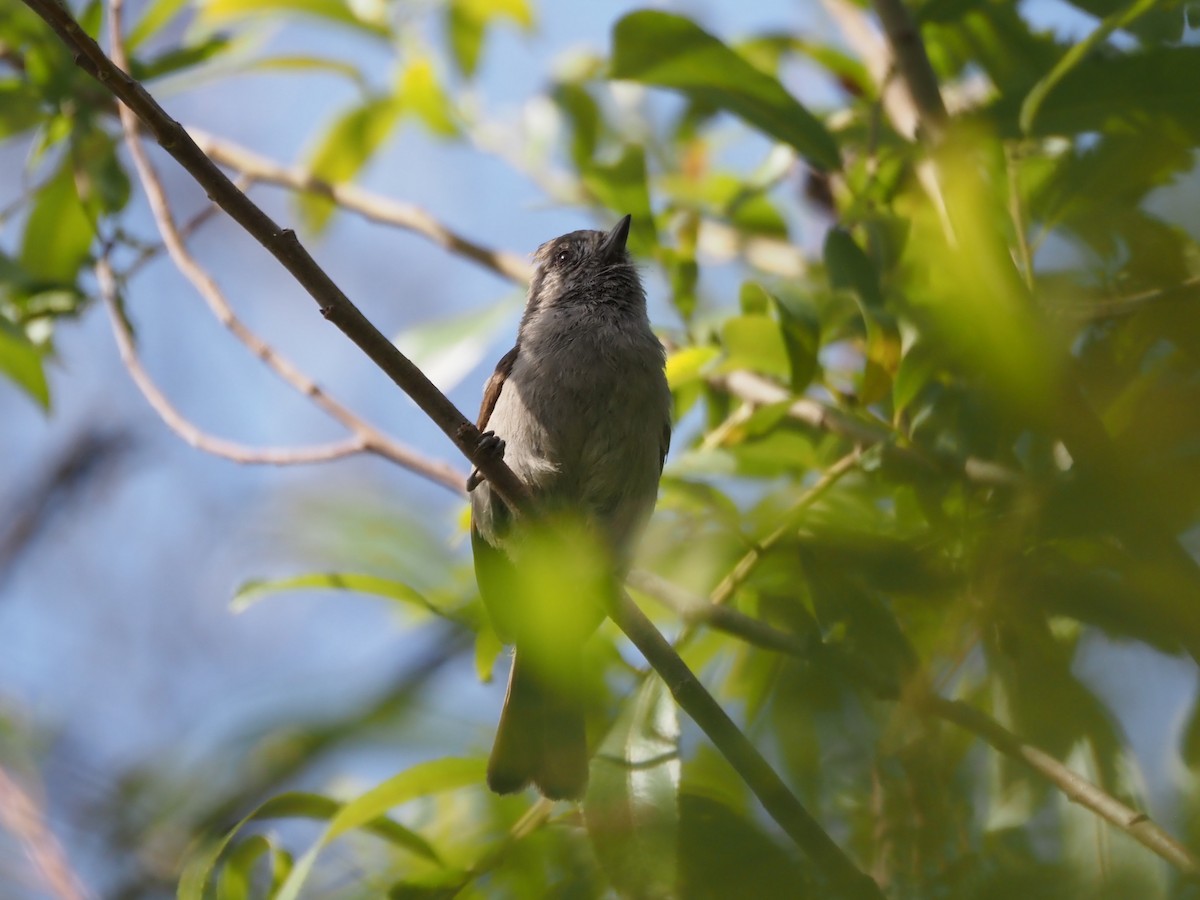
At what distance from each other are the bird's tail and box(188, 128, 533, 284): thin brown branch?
223cm

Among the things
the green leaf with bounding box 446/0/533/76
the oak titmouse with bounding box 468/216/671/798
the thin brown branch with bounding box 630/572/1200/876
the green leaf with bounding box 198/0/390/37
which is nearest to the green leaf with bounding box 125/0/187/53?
the green leaf with bounding box 198/0/390/37

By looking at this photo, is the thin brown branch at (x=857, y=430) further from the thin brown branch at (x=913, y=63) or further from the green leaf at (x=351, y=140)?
the green leaf at (x=351, y=140)

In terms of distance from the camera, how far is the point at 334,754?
65 cm

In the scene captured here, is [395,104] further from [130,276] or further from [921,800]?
[921,800]

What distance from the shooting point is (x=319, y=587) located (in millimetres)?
2033

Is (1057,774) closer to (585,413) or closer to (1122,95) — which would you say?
(1122,95)

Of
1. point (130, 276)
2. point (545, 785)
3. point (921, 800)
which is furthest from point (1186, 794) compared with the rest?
point (130, 276)

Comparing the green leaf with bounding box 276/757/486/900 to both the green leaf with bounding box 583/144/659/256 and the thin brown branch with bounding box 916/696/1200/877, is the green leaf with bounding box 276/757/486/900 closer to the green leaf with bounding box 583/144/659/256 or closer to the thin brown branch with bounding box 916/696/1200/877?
the thin brown branch with bounding box 916/696/1200/877

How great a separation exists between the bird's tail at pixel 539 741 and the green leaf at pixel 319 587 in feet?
0.81

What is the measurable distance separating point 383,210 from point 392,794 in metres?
2.49

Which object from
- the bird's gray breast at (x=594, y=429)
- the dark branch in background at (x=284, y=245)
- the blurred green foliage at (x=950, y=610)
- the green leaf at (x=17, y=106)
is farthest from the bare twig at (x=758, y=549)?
the green leaf at (x=17, y=106)

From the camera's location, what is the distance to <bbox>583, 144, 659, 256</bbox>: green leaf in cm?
288

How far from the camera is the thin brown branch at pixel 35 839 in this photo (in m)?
1.52

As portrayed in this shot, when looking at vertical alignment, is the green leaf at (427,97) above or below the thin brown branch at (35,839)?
above
